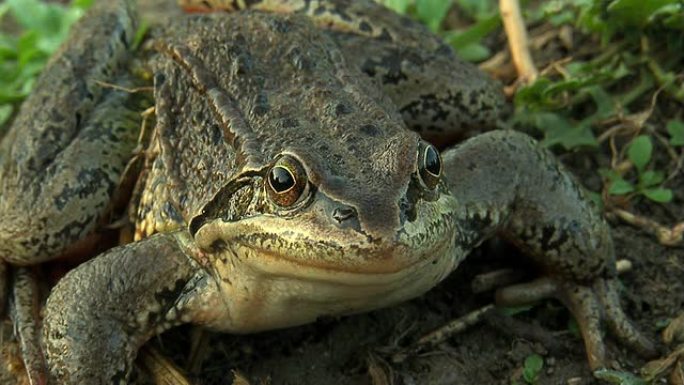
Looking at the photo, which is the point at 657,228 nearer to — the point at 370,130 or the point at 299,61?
the point at 370,130

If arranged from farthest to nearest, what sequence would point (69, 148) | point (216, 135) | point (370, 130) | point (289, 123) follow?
point (69, 148)
point (216, 135)
point (289, 123)
point (370, 130)

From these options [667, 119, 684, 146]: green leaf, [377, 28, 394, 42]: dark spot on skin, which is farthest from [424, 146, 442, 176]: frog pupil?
[667, 119, 684, 146]: green leaf

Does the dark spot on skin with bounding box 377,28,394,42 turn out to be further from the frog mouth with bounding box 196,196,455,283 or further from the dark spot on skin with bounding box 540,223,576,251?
the frog mouth with bounding box 196,196,455,283

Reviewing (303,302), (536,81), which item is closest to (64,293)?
(303,302)

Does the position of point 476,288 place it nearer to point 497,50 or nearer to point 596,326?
point 596,326

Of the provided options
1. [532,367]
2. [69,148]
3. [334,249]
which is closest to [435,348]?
[532,367]
